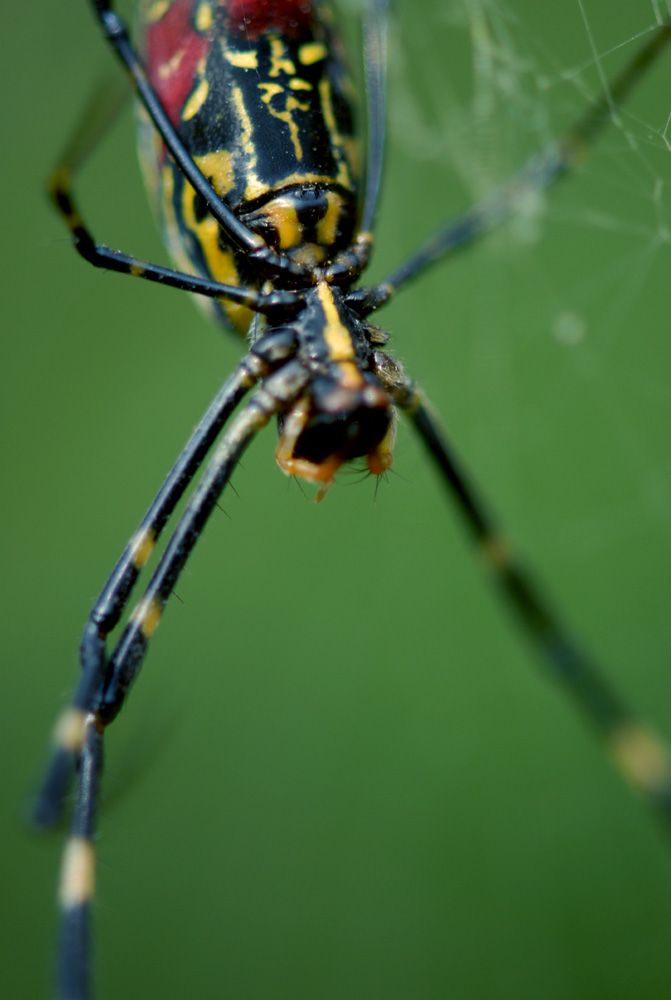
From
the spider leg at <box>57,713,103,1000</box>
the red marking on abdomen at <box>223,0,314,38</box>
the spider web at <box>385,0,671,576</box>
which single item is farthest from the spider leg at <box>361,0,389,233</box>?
the spider leg at <box>57,713,103,1000</box>

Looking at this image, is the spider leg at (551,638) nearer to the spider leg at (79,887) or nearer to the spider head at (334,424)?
the spider head at (334,424)

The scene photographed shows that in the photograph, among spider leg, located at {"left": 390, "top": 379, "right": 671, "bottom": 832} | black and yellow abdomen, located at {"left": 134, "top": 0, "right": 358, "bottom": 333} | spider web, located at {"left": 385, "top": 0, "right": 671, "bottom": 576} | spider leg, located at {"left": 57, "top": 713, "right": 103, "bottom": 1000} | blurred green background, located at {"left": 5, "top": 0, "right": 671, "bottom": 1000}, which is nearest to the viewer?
spider leg, located at {"left": 57, "top": 713, "right": 103, "bottom": 1000}

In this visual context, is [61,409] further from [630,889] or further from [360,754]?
[630,889]

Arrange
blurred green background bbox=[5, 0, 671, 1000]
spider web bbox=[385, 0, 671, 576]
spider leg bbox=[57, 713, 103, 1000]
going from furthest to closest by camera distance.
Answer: blurred green background bbox=[5, 0, 671, 1000], spider web bbox=[385, 0, 671, 576], spider leg bbox=[57, 713, 103, 1000]

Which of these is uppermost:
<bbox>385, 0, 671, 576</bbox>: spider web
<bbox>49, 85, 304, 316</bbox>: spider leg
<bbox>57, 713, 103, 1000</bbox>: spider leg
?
<bbox>385, 0, 671, 576</bbox>: spider web

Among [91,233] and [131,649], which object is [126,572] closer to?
[131,649]

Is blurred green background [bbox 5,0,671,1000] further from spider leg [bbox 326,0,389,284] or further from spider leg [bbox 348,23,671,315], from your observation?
spider leg [bbox 326,0,389,284]

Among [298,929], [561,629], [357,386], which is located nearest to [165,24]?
[357,386]
